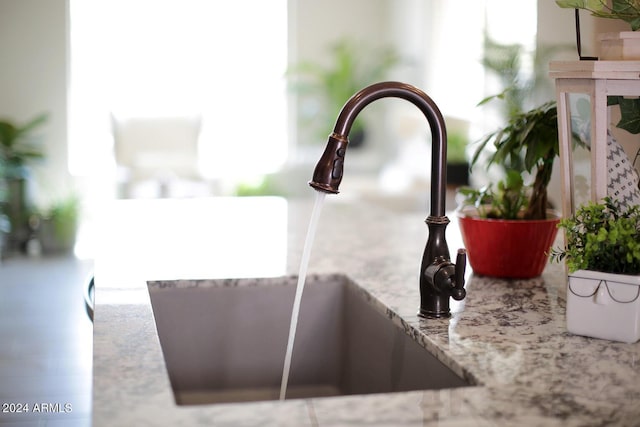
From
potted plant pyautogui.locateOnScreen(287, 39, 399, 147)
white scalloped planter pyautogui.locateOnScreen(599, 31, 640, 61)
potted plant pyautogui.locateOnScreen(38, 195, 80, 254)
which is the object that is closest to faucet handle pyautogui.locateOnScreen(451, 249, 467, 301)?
white scalloped planter pyautogui.locateOnScreen(599, 31, 640, 61)

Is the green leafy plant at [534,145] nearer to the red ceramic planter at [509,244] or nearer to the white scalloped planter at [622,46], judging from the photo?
the red ceramic planter at [509,244]

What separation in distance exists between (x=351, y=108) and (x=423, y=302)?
0.36 metres

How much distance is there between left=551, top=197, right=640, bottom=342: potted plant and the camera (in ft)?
3.83

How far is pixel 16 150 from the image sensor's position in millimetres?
7000

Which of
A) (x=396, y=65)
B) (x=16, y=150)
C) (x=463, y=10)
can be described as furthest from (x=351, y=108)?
(x=396, y=65)

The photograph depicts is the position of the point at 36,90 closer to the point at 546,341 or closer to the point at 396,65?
the point at 396,65

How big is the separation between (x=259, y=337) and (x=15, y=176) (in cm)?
554

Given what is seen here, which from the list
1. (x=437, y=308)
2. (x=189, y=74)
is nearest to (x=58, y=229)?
(x=189, y=74)

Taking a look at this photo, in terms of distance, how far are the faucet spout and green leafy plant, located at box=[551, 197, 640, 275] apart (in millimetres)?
173

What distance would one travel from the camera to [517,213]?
1.68 meters

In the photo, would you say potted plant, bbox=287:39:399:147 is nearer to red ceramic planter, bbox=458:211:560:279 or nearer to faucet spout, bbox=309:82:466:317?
red ceramic planter, bbox=458:211:560:279

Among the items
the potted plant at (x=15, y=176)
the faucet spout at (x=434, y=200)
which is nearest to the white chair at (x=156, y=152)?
the potted plant at (x=15, y=176)

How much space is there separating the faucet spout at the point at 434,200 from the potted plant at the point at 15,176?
5.70 m

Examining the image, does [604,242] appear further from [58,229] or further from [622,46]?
[58,229]
